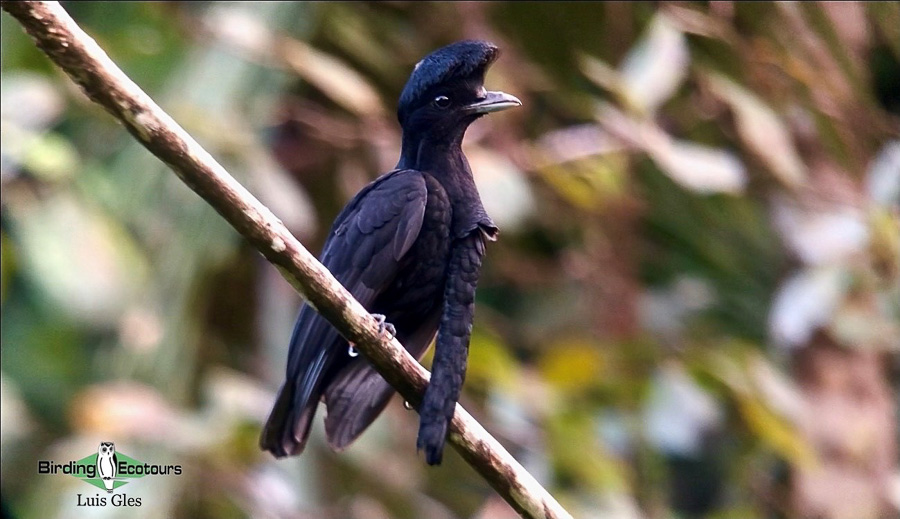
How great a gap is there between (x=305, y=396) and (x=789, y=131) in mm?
3460

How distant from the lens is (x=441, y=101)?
1.25 meters

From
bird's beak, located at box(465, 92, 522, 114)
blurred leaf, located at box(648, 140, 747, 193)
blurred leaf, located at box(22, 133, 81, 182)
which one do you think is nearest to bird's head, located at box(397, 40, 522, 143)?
bird's beak, located at box(465, 92, 522, 114)

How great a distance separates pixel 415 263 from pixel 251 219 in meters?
0.30

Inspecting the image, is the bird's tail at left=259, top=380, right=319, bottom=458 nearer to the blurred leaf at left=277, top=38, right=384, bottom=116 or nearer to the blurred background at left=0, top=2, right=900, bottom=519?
the blurred background at left=0, top=2, right=900, bottom=519

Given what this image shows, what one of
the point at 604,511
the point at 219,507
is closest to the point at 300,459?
the point at 219,507

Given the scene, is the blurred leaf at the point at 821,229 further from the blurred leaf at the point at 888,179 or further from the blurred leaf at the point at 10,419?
the blurred leaf at the point at 10,419

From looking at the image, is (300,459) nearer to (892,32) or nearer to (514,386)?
(514,386)

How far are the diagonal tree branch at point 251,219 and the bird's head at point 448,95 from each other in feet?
0.77

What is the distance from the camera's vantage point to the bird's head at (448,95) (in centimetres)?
121

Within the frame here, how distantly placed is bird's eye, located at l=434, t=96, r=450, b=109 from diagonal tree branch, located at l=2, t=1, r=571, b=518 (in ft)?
0.86

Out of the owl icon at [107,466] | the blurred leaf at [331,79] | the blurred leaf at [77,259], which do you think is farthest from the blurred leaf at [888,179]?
the owl icon at [107,466]

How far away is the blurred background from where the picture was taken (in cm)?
328

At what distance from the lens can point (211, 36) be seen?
11.8ft

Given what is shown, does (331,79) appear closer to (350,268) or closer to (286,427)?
(350,268)
